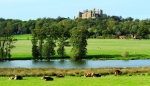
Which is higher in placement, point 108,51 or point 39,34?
point 39,34

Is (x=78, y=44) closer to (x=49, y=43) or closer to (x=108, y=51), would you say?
(x=49, y=43)

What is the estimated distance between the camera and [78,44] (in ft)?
262

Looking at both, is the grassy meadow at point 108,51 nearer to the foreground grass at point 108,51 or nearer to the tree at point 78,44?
the foreground grass at point 108,51

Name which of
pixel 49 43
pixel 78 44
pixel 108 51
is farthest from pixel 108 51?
pixel 49 43

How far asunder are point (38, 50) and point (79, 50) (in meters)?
11.7

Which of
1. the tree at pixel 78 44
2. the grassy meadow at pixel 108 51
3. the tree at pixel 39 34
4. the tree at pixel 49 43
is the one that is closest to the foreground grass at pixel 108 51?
the grassy meadow at pixel 108 51

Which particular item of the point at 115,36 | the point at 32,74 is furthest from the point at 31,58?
the point at 115,36

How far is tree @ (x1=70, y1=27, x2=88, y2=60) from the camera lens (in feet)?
253

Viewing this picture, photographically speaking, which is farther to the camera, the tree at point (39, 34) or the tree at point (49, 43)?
the tree at point (39, 34)

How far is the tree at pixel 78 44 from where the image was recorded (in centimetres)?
7725

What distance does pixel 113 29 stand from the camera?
633 ft

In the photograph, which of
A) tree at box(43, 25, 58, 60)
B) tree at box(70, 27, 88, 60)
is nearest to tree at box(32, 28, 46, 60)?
tree at box(43, 25, 58, 60)

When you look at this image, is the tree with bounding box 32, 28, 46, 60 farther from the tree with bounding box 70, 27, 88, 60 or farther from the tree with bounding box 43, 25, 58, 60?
the tree with bounding box 70, 27, 88, 60

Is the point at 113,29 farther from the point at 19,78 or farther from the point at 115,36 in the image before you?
the point at 19,78
